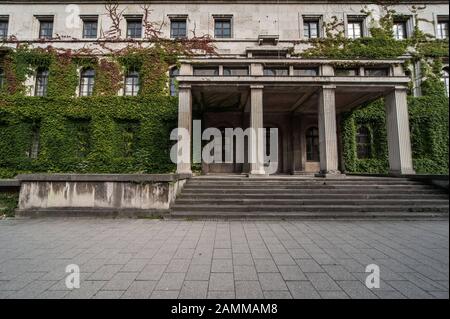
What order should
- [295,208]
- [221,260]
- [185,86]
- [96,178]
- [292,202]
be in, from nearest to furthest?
[221,260], [96,178], [295,208], [292,202], [185,86]

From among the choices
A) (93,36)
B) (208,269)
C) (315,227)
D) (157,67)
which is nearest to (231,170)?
(157,67)

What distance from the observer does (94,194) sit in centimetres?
863

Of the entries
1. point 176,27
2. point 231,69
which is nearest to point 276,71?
point 231,69

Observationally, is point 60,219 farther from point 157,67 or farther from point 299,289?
point 157,67

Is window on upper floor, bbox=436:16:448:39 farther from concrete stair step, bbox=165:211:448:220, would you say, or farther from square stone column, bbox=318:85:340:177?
square stone column, bbox=318:85:340:177

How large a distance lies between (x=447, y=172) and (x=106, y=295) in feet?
13.0

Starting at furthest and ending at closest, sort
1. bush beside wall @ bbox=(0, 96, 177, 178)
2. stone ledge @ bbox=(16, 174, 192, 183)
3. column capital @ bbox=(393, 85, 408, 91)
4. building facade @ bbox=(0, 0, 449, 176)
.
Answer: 1. building facade @ bbox=(0, 0, 449, 176)
2. bush beside wall @ bbox=(0, 96, 177, 178)
3. column capital @ bbox=(393, 85, 408, 91)
4. stone ledge @ bbox=(16, 174, 192, 183)

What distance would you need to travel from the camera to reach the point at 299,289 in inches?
140

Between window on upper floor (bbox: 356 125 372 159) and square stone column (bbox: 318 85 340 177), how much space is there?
25.9 feet

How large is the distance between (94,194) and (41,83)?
15.9 m

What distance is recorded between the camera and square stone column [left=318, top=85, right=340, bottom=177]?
1198 centimetres

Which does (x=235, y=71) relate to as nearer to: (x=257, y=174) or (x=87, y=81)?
(x=257, y=174)

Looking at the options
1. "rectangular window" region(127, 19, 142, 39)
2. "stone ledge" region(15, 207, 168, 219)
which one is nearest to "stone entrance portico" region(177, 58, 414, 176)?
"stone ledge" region(15, 207, 168, 219)

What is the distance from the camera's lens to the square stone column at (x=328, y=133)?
12.0 m
